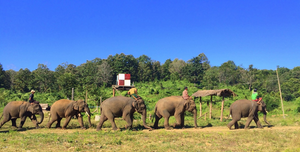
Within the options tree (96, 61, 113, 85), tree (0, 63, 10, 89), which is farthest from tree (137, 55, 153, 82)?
tree (0, 63, 10, 89)

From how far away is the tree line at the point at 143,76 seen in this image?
5197 centimetres

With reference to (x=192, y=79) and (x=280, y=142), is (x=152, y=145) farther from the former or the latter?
(x=192, y=79)

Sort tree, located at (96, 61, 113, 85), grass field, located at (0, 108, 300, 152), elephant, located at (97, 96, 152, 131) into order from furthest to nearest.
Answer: tree, located at (96, 61, 113, 85) < elephant, located at (97, 96, 152, 131) < grass field, located at (0, 108, 300, 152)

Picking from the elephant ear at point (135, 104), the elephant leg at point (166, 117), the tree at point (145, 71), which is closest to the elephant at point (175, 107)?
the elephant leg at point (166, 117)

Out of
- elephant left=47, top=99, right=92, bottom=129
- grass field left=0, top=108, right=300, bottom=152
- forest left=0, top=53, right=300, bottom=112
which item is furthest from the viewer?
forest left=0, top=53, right=300, bottom=112

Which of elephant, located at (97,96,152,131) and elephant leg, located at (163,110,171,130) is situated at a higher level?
elephant, located at (97,96,152,131)

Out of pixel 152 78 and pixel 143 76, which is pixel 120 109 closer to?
pixel 143 76

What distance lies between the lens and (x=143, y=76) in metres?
67.6

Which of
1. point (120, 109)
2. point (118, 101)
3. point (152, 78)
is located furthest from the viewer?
point (152, 78)

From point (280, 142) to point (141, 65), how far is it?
61309mm

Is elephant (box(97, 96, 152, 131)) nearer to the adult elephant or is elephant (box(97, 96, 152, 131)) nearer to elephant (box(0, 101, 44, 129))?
elephant (box(0, 101, 44, 129))

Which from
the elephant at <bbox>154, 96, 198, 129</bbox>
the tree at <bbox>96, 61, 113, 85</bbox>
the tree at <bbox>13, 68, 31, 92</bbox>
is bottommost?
the elephant at <bbox>154, 96, 198, 129</bbox>

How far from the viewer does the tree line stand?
52.0 m

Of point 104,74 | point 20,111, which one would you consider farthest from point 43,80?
point 20,111
